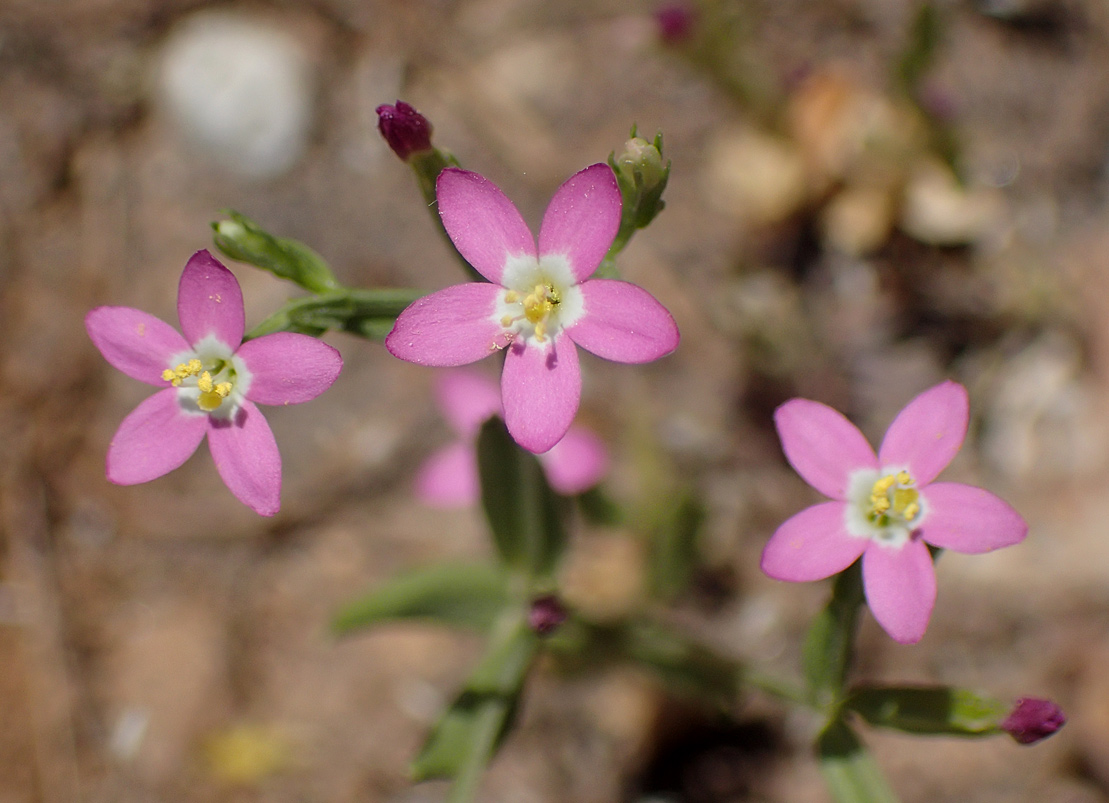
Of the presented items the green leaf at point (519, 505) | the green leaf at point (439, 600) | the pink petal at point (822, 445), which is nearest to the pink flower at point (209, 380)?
the green leaf at point (519, 505)

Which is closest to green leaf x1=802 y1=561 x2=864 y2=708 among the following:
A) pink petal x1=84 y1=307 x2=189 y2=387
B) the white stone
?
pink petal x1=84 y1=307 x2=189 y2=387

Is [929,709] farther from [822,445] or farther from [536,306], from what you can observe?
[536,306]

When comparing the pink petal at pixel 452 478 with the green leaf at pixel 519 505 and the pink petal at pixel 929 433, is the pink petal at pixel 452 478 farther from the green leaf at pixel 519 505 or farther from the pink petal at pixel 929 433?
the pink petal at pixel 929 433

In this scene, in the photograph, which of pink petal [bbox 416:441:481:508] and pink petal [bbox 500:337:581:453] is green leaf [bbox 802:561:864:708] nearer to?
pink petal [bbox 500:337:581:453]

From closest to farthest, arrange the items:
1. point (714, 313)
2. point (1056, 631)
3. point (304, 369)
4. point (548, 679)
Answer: point (304, 369)
point (1056, 631)
point (548, 679)
point (714, 313)

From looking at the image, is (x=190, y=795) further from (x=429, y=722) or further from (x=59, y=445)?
(x=59, y=445)

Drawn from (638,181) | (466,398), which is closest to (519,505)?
(466,398)

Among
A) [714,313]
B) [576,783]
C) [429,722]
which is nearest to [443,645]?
[429,722]
